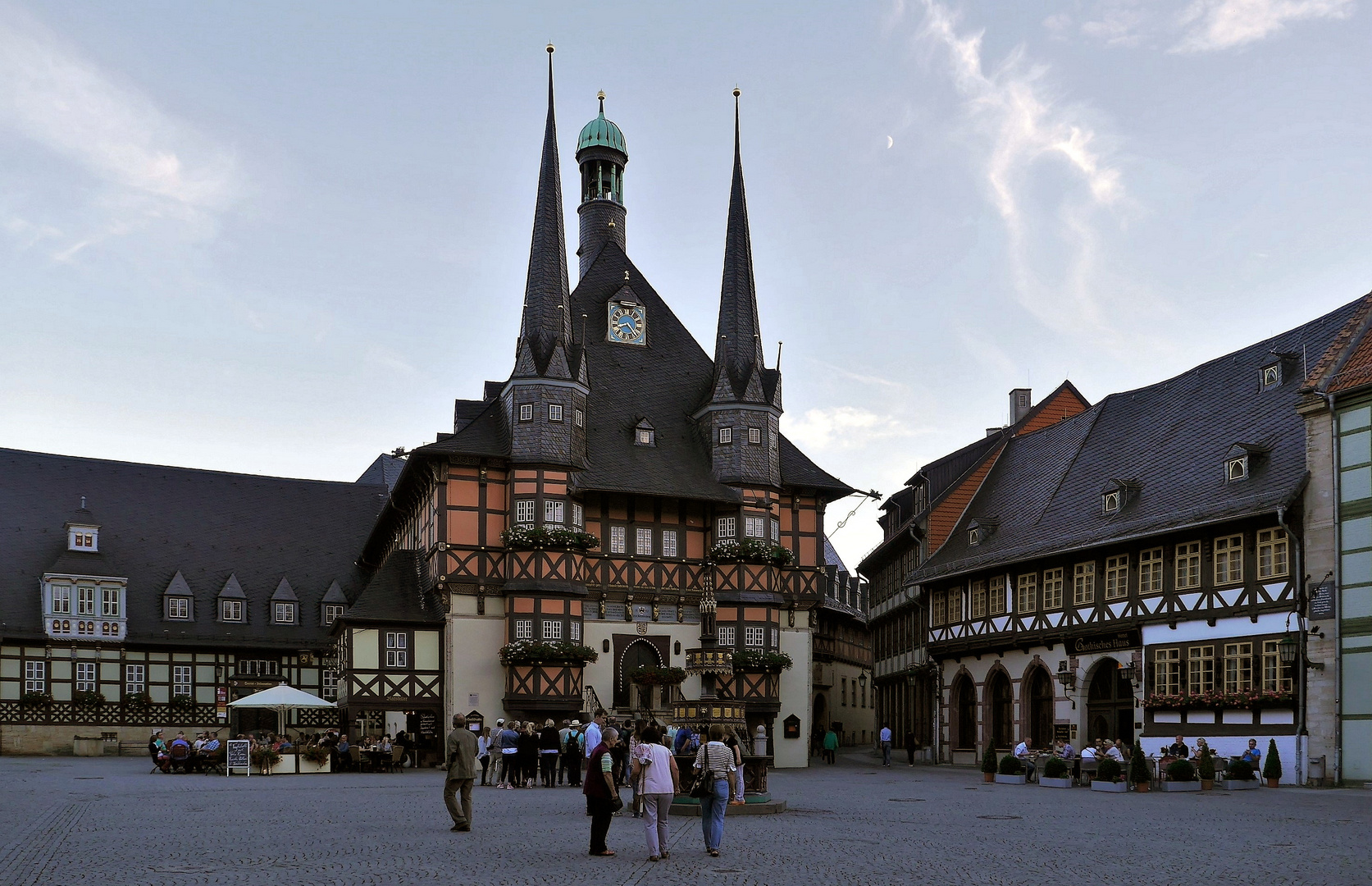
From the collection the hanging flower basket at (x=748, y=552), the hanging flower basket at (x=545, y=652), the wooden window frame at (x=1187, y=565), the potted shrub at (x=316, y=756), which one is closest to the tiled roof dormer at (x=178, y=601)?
the hanging flower basket at (x=545, y=652)

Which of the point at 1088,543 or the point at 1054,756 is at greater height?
the point at 1088,543

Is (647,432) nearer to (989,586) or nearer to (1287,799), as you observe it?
(989,586)

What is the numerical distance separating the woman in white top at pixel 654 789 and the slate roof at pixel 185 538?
5008cm

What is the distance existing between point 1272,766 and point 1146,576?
7.21 meters

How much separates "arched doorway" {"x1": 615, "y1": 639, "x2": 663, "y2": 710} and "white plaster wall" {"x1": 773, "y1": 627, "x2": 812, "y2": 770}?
423cm

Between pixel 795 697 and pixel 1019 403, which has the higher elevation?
pixel 1019 403

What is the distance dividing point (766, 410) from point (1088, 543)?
13.3 m

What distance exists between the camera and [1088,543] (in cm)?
4069

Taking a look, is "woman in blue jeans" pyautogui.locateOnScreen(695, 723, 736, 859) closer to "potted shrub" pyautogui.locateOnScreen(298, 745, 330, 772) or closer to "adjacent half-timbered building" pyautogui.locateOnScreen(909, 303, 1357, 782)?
"adjacent half-timbered building" pyautogui.locateOnScreen(909, 303, 1357, 782)

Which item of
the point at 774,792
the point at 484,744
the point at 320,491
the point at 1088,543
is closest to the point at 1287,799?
the point at 774,792

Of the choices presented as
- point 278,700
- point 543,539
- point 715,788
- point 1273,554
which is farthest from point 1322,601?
point 278,700

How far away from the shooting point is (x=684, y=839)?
64.7ft

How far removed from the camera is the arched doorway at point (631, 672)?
158 ft

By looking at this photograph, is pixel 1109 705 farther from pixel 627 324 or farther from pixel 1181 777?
pixel 627 324
